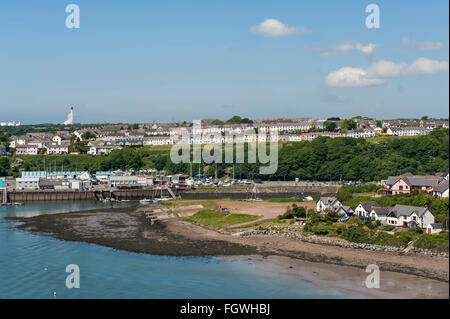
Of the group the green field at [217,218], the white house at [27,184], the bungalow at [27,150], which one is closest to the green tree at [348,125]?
the bungalow at [27,150]

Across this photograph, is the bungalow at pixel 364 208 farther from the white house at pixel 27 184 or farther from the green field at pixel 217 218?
the white house at pixel 27 184

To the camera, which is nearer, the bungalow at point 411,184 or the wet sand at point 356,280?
the wet sand at point 356,280

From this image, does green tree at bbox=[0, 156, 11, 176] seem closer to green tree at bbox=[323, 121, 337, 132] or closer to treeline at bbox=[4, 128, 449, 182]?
treeline at bbox=[4, 128, 449, 182]

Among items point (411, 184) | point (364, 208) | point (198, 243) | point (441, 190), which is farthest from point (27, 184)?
point (441, 190)

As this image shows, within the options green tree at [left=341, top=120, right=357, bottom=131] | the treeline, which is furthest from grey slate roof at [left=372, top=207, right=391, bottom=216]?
green tree at [left=341, top=120, right=357, bottom=131]

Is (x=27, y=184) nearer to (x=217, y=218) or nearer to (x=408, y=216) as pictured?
(x=217, y=218)

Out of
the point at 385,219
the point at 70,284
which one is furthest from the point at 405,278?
the point at 70,284
